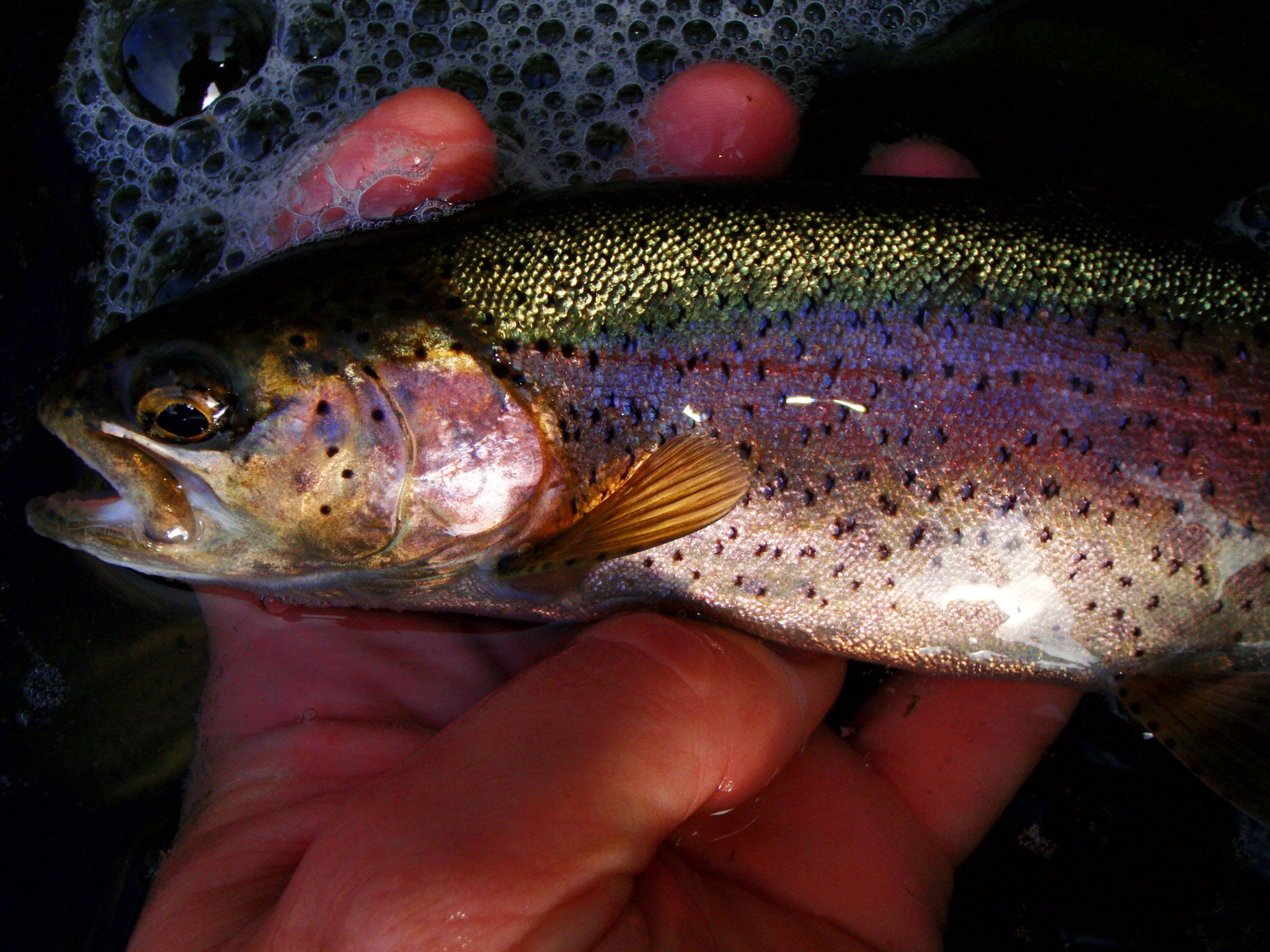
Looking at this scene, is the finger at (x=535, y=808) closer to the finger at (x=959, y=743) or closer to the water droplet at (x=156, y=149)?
the finger at (x=959, y=743)

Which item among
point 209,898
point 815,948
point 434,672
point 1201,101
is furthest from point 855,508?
point 1201,101

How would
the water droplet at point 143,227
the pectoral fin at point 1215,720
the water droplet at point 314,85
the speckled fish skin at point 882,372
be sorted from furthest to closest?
the water droplet at point 314,85 < the water droplet at point 143,227 < the pectoral fin at point 1215,720 < the speckled fish skin at point 882,372

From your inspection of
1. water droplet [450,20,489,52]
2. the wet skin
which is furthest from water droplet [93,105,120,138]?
water droplet [450,20,489,52]

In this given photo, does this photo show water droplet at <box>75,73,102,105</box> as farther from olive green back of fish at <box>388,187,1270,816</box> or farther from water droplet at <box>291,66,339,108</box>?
olive green back of fish at <box>388,187,1270,816</box>

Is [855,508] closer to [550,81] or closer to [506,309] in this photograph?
[506,309]

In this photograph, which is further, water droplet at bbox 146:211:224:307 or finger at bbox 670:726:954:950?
water droplet at bbox 146:211:224:307

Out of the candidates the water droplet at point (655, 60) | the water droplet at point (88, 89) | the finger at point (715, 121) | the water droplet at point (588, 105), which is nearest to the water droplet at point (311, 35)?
the water droplet at point (88, 89)

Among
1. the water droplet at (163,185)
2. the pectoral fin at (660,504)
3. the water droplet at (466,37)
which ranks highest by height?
the water droplet at (466,37)
